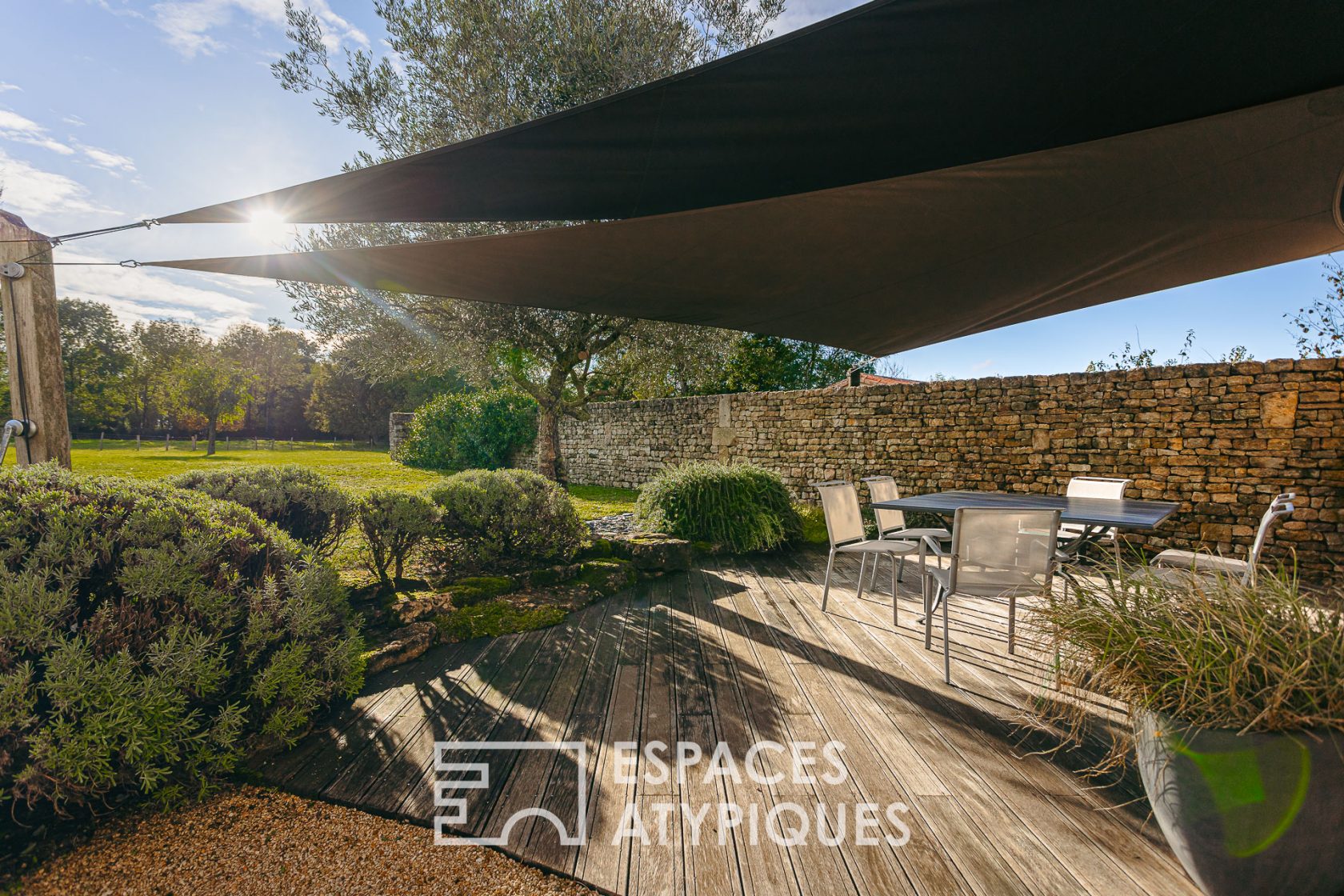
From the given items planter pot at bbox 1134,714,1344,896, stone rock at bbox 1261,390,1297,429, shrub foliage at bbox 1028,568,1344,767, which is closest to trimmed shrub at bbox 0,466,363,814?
shrub foliage at bbox 1028,568,1344,767

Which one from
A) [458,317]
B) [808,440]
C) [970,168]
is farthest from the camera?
[808,440]

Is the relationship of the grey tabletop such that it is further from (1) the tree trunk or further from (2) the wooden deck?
(1) the tree trunk

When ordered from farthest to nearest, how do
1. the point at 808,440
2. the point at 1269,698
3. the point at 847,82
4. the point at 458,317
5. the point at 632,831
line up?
the point at 808,440 < the point at 458,317 < the point at 847,82 < the point at 632,831 < the point at 1269,698

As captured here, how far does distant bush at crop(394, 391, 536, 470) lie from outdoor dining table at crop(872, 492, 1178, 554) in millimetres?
10072

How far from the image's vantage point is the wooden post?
2107 millimetres

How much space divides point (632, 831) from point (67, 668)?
4.91 ft

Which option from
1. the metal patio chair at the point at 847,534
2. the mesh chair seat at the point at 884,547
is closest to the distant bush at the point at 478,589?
the metal patio chair at the point at 847,534

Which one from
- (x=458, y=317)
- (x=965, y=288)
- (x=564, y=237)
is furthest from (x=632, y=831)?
(x=458, y=317)

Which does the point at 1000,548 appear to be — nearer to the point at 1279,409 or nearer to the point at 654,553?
the point at 654,553

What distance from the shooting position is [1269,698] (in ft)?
3.62

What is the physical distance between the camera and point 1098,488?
4.20 m

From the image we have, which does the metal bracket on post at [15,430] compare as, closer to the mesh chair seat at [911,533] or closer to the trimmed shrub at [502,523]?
the trimmed shrub at [502,523]

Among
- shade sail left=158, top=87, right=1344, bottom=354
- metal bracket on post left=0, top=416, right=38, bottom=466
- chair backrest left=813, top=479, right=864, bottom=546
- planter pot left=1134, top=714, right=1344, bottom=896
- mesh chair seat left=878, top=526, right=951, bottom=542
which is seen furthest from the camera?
mesh chair seat left=878, top=526, right=951, bottom=542

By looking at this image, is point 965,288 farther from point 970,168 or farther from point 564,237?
point 564,237
